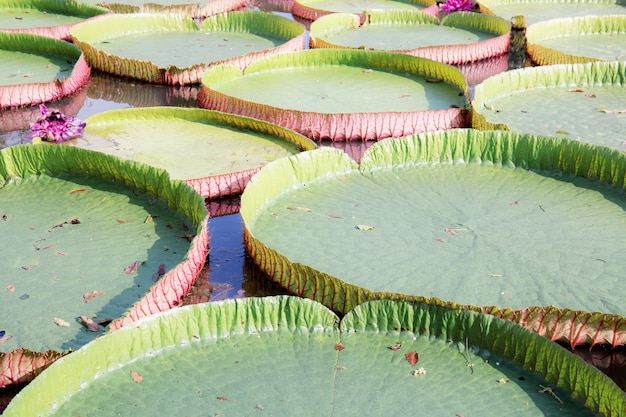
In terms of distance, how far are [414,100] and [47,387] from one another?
3.76 metres

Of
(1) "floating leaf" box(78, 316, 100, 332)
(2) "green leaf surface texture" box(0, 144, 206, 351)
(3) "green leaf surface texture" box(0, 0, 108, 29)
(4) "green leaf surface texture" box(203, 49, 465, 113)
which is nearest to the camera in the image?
(1) "floating leaf" box(78, 316, 100, 332)

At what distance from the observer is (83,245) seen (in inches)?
148

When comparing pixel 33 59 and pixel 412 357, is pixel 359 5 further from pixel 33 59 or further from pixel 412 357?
pixel 412 357

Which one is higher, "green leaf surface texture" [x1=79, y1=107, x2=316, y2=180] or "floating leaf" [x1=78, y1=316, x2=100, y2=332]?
"green leaf surface texture" [x1=79, y1=107, x2=316, y2=180]

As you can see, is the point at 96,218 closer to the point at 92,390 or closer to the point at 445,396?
the point at 92,390

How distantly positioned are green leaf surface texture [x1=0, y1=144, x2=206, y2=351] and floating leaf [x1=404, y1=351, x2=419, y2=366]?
101 centimetres

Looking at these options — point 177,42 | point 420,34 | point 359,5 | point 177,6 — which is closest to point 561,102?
point 420,34

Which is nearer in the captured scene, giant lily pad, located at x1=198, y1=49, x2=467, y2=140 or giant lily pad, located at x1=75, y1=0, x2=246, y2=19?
giant lily pad, located at x1=198, y1=49, x2=467, y2=140

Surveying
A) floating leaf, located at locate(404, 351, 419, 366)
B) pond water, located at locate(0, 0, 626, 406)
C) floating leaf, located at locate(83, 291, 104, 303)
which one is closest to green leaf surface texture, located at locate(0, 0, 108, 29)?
pond water, located at locate(0, 0, 626, 406)

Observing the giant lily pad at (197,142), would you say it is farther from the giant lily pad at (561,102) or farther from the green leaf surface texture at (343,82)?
the giant lily pad at (561,102)

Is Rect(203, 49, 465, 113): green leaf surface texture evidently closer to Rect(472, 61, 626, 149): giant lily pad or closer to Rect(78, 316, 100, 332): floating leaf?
Rect(472, 61, 626, 149): giant lily pad

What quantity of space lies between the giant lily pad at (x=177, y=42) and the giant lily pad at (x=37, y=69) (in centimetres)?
19

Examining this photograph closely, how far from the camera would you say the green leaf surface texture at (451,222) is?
3414 millimetres

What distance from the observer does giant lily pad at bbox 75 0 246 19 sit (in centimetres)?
832
